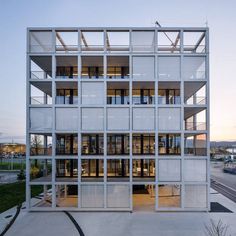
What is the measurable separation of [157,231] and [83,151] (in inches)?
356

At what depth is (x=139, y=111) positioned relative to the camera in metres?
18.2

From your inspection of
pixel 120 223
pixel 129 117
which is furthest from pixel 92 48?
pixel 120 223

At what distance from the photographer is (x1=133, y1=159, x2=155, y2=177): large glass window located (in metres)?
20.2

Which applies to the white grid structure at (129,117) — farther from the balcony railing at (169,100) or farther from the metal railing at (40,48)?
the balcony railing at (169,100)

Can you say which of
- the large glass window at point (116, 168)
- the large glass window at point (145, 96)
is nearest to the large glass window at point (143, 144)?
the large glass window at point (116, 168)

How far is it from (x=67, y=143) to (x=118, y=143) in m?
4.77

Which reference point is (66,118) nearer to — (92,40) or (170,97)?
(92,40)

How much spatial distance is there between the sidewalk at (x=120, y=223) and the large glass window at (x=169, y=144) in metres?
5.12

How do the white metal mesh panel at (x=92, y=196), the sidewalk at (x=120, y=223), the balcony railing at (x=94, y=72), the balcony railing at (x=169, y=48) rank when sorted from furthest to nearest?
1. the balcony railing at (x=94, y=72)
2. the balcony railing at (x=169, y=48)
3. the white metal mesh panel at (x=92, y=196)
4. the sidewalk at (x=120, y=223)

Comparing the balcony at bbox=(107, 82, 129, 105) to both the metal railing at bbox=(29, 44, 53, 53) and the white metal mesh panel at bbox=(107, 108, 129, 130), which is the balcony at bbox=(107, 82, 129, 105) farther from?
the metal railing at bbox=(29, 44, 53, 53)

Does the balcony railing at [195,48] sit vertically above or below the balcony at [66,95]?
above

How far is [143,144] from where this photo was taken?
67.4 ft

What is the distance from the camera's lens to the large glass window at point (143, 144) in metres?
20.5

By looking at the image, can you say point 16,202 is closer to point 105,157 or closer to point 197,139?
point 105,157
